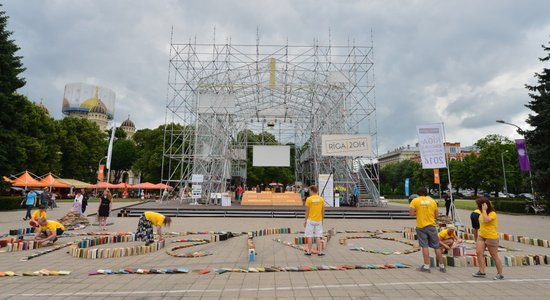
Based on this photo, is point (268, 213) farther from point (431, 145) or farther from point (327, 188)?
point (431, 145)

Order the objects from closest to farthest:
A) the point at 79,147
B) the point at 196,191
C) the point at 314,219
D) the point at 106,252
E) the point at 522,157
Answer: the point at 106,252, the point at 314,219, the point at 522,157, the point at 196,191, the point at 79,147

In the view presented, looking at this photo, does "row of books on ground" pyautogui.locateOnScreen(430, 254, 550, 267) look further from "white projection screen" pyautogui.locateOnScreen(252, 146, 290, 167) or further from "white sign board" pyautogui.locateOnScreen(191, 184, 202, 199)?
"white projection screen" pyautogui.locateOnScreen(252, 146, 290, 167)

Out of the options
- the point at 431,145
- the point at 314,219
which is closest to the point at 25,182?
the point at 314,219

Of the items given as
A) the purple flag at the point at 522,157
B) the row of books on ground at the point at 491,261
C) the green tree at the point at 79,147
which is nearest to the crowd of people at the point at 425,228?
the row of books on ground at the point at 491,261

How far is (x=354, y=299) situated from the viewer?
4.12 metres

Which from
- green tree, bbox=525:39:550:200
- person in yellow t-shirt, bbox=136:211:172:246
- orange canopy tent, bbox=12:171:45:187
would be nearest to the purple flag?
green tree, bbox=525:39:550:200

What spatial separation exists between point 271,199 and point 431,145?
13535 millimetres

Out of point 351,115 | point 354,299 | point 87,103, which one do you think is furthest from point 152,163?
point 87,103

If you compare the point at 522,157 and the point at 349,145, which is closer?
the point at 522,157

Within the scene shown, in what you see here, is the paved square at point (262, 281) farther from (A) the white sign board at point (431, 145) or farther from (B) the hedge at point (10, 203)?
(B) the hedge at point (10, 203)

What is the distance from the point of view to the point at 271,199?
2297 cm

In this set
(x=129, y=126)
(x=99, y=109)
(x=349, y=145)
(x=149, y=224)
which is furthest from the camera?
(x=129, y=126)

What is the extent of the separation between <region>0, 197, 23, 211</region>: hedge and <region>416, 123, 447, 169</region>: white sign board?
2406 cm

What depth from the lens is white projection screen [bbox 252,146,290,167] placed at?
27.5m
